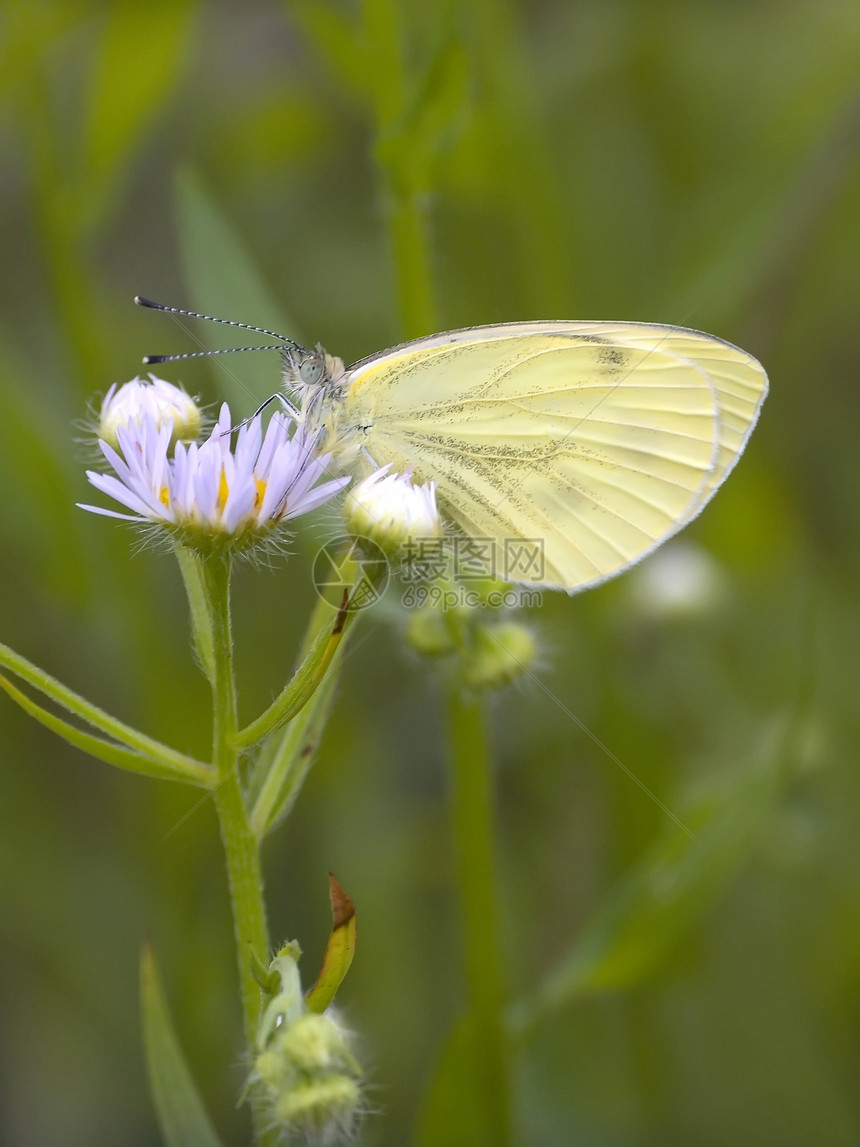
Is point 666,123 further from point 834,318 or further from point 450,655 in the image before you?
point 450,655

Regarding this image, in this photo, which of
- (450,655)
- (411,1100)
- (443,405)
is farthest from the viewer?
(411,1100)

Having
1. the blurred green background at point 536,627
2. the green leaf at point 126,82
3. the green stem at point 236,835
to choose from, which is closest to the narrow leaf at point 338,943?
the green stem at point 236,835

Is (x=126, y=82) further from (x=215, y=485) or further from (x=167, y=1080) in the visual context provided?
(x=167, y=1080)

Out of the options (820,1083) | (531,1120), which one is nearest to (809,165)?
(820,1083)

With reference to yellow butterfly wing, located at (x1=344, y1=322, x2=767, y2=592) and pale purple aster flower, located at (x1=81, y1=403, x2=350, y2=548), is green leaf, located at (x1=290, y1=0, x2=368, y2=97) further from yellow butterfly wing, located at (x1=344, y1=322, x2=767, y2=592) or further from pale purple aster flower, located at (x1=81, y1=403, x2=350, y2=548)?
pale purple aster flower, located at (x1=81, y1=403, x2=350, y2=548)

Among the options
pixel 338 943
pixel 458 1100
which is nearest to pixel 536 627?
pixel 458 1100

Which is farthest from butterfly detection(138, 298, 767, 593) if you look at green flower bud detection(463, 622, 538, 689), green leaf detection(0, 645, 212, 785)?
green leaf detection(0, 645, 212, 785)

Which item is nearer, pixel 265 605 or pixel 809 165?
pixel 809 165
